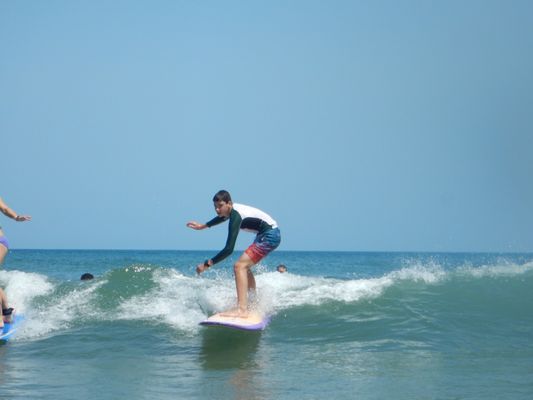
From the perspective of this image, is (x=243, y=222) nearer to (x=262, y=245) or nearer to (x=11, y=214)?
(x=262, y=245)

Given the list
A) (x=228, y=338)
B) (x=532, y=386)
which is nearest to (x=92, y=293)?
(x=228, y=338)

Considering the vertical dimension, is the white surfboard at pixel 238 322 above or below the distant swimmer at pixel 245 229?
below

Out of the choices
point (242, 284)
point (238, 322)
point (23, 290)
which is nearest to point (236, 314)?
point (238, 322)

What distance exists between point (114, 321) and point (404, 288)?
555 centimetres

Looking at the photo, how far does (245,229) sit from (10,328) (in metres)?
3.80

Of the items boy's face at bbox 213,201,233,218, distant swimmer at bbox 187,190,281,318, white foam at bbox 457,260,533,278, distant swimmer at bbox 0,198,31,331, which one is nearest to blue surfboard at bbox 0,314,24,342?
Answer: distant swimmer at bbox 0,198,31,331

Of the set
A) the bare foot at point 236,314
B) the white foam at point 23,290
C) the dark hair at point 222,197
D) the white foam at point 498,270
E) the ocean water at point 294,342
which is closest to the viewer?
the ocean water at point 294,342

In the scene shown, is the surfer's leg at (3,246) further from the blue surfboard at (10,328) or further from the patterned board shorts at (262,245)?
the patterned board shorts at (262,245)

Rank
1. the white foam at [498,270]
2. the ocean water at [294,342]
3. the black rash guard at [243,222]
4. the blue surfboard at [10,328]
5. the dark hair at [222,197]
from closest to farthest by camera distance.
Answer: the ocean water at [294,342], the black rash guard at [243,222], the dark hair at [222,197], the blue surfboard at [10,328], the white foam at [498,270]

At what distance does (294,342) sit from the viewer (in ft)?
32.4

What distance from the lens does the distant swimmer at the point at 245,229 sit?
9234 mm

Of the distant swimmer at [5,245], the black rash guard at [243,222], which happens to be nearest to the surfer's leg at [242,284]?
the black rash guard at [243,222]

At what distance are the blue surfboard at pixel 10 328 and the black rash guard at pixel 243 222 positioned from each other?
336 cm

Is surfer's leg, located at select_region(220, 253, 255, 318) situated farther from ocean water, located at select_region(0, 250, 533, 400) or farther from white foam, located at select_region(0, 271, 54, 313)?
white foam, located at select_region(0, 271, 54, 313)
